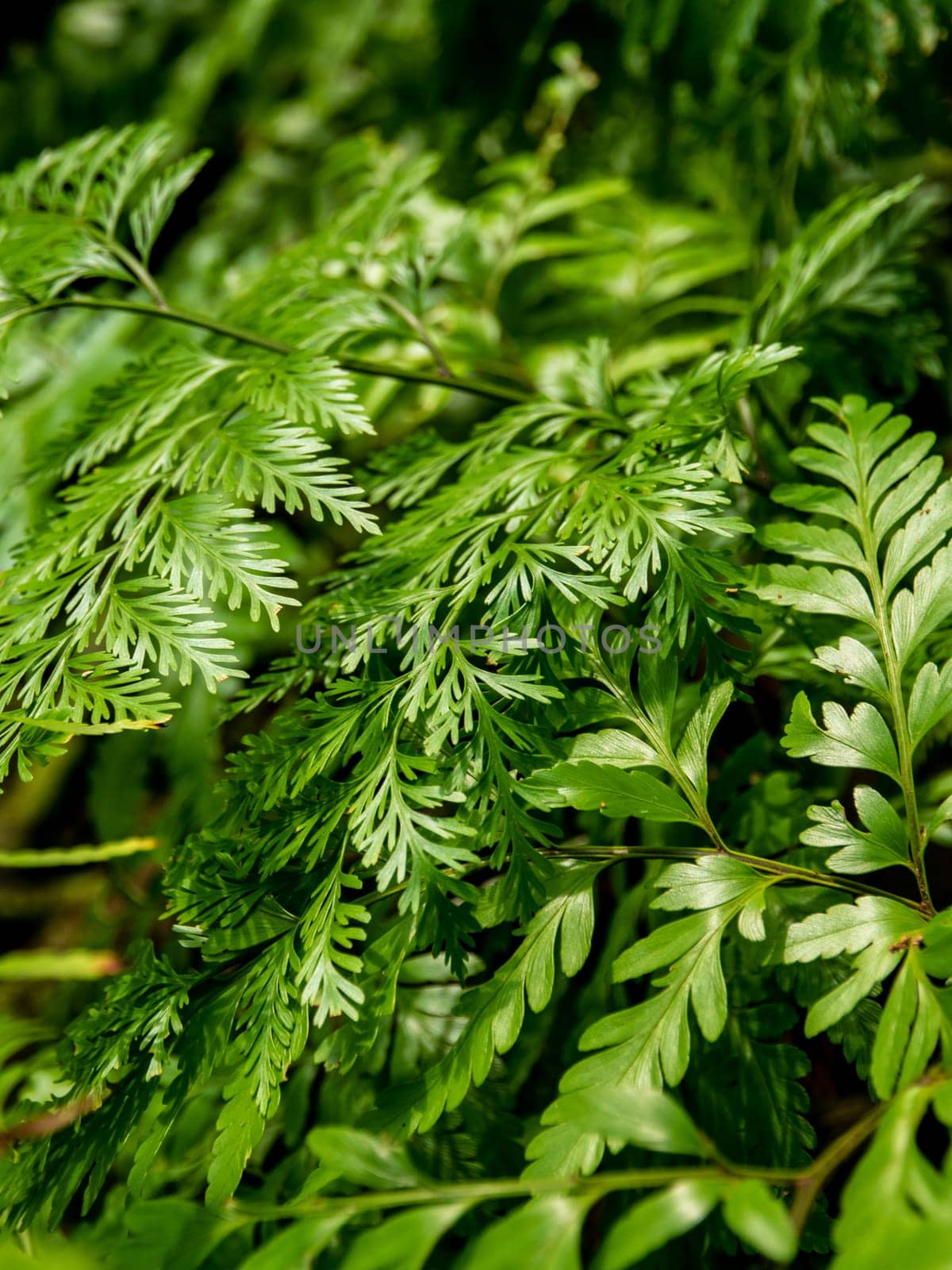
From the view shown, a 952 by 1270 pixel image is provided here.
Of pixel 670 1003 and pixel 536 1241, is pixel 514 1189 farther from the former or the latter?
pixel 670 1003

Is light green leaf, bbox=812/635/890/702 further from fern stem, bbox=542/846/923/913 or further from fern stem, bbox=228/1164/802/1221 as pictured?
fern stem, bbox=228/1164/802/1221

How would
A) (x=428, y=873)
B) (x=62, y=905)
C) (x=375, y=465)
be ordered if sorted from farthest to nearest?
(x=62, y=905), (x=375, y=465), (x=428, y=873)

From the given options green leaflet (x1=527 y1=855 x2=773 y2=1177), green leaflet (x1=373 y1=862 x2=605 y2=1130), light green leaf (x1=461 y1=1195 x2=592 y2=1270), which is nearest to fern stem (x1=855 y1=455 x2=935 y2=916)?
green leaflet (x1=527 y1=855 x2=773 y2=1177)

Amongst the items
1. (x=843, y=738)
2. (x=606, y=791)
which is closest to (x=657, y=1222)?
(x=606, y=791)

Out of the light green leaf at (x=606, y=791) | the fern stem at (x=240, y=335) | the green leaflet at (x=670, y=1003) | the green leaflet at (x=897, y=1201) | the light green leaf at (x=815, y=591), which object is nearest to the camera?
the green leaflet at (x=897, y=1201)

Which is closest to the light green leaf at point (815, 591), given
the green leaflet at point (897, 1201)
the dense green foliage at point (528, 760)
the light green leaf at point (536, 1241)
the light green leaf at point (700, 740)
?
the dense green foliage at point (528, 760)

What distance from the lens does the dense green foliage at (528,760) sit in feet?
2.30

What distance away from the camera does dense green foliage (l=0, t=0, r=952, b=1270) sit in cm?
70

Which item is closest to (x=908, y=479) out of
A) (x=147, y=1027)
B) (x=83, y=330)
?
(x=147, y=1027)

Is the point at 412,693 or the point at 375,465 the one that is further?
the point at 375,465

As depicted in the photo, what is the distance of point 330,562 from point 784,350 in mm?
1255

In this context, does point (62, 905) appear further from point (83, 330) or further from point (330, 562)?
point (83, 330)

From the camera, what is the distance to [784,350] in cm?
89

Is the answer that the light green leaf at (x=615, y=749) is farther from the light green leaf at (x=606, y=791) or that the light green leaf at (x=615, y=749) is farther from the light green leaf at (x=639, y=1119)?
the light green leaf at (x=639, y=1119)
